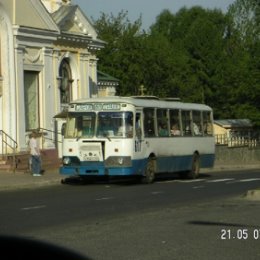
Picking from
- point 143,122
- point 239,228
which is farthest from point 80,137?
point 239,228

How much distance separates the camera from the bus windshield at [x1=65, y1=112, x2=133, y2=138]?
26.4m

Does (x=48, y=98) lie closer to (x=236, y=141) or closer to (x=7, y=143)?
(x=7, y=143)

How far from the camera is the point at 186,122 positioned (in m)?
30.7

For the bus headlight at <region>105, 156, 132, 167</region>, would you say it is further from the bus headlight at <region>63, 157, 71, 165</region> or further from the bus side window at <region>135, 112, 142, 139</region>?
the bus headlight at <region>63, 157, 71, 165</region>

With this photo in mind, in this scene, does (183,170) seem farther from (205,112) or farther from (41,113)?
(41,113)

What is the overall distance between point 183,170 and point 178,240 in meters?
19.3

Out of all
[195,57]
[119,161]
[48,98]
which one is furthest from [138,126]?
[195,57]

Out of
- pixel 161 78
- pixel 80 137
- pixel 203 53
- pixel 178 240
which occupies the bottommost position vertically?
pixel 178 240

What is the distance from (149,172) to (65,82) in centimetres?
1332

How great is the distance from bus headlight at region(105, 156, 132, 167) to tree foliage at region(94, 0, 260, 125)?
29215 millimetres

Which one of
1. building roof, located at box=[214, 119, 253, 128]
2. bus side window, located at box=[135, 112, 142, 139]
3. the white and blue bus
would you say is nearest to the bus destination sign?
the white and blue bus

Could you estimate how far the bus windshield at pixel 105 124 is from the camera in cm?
2638

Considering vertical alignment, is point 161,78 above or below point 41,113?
above

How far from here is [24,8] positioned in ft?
118
